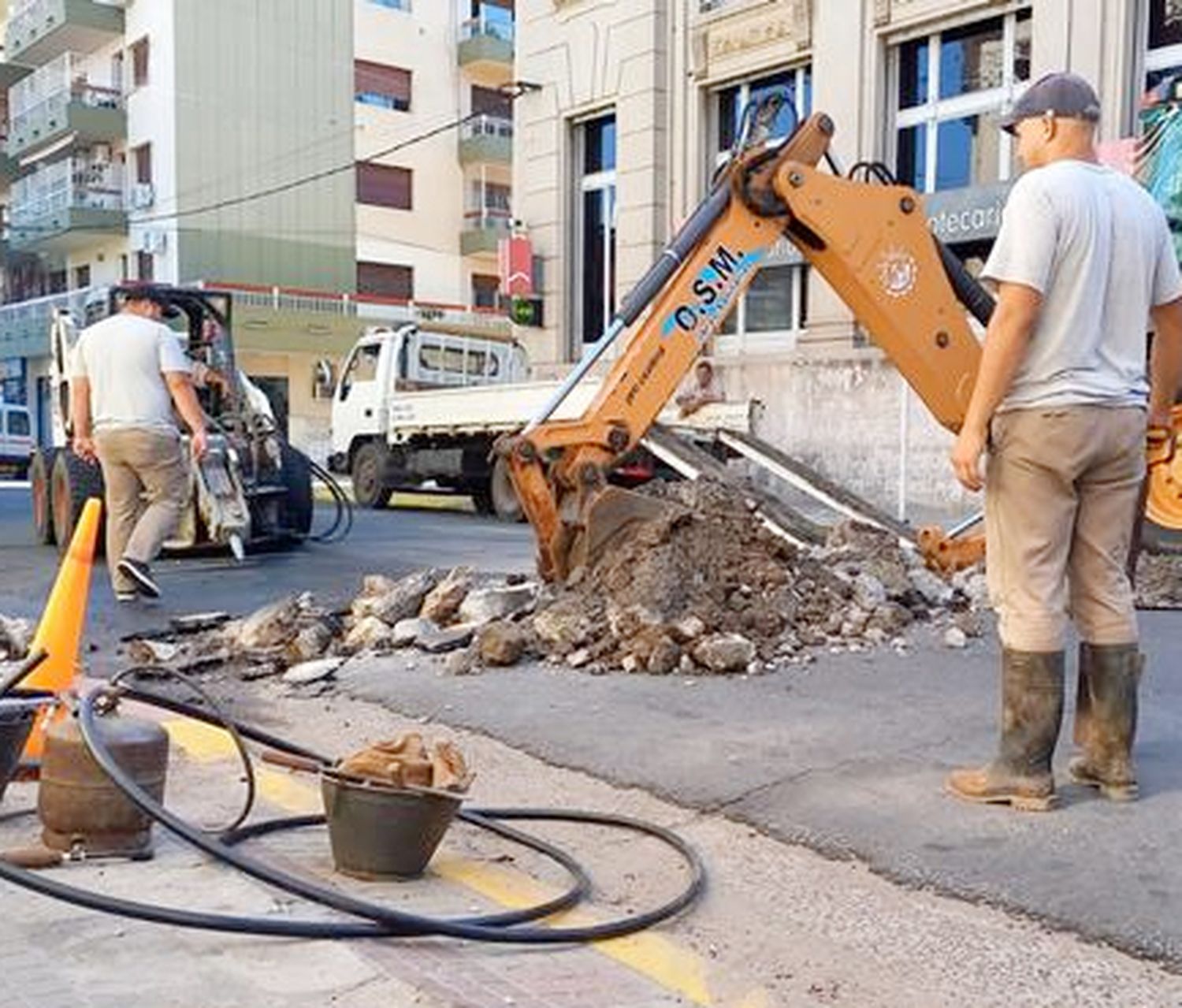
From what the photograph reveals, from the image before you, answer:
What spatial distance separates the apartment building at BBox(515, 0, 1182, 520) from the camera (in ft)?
52.5

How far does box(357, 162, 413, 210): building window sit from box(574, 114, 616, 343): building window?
60.0ft

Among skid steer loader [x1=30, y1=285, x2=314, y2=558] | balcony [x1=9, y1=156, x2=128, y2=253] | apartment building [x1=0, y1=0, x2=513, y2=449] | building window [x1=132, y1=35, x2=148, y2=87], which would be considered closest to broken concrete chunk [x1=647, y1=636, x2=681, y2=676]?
skid steer loader [x1=30, y1=285, x2=314, y2=558]

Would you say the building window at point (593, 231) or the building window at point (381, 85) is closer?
the building window at point (593, 231)

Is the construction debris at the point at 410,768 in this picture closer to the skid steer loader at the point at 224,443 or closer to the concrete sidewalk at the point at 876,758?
the concrete sidewalk at the point at 876,758

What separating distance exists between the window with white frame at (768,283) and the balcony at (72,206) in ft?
73.8

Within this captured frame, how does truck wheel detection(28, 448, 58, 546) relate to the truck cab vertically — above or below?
below

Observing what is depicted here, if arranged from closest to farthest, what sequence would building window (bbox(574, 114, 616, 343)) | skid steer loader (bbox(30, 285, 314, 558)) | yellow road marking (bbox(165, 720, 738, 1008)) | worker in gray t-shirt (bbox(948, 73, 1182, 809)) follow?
1. yellow road marking (bbox(165, 720, 738, 1008))
2. worker in gray t-shirt (bbox(948, 73, 1182, 809))
3. skid steer loader (bbox(30, 285, 314, 558))
4. building window (bbox(574, 114, 616, 343))

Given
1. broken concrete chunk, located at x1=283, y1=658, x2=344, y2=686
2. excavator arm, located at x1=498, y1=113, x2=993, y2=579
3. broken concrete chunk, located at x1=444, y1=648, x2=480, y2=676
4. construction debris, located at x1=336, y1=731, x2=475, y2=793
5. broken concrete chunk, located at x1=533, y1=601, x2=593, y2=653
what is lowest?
broken concrete chunk, located at x1=283, y1=658, x2=344, y2=686

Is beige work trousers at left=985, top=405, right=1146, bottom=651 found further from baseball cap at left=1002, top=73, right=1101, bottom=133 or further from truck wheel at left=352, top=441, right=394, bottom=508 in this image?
truck wheel at left=352, top=441, right=394, bottom=508

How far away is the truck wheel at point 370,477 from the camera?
1894 centimetres

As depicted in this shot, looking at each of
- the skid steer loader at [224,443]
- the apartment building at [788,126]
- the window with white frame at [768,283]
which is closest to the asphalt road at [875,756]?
the skid steer loader at [224,443]

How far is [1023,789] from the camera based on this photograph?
161 inches

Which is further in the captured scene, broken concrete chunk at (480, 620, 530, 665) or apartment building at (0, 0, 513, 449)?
apartment building at (0, 0, 513, 449)

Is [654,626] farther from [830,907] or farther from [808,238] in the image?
[830,907]
